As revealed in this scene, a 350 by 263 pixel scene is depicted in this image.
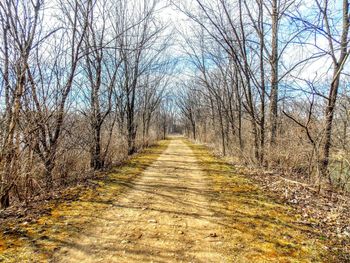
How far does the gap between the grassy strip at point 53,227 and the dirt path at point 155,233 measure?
0.21 m

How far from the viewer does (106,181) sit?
669cm

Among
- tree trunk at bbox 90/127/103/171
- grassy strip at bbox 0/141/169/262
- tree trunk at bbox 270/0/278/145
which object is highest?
tree trunk at bbox 270/0/278/145

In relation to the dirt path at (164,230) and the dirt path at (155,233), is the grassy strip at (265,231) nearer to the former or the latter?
the dirt path at (164,230)

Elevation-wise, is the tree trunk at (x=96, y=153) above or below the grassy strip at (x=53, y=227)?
above

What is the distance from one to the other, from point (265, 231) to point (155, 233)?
5.61 ft

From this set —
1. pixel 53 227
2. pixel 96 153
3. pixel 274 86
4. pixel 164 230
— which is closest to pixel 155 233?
pixel 164 230

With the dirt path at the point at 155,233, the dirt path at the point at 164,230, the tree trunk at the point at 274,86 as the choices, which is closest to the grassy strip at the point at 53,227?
the dirt path at the point at 164,230

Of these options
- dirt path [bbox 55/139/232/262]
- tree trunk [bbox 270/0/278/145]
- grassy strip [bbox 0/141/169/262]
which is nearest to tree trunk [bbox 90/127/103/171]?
grassy strip [bbox 0/141/169/262]

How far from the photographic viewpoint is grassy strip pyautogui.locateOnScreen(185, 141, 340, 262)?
9.72 feet

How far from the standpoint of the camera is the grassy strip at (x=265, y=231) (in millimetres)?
2963

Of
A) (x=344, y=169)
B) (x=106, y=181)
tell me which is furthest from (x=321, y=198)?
(x=106, y=181)

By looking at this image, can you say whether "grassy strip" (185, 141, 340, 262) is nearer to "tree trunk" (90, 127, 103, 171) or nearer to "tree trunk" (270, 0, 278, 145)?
"tree trunk" (270, 0, 278, 145)

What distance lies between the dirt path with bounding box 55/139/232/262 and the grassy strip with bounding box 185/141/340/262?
0.25m

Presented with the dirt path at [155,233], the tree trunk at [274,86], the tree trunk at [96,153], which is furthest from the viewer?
the tree trunk at [96,153]
